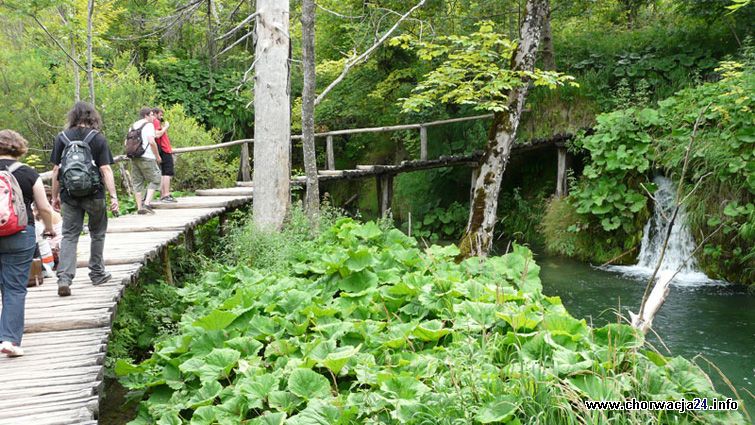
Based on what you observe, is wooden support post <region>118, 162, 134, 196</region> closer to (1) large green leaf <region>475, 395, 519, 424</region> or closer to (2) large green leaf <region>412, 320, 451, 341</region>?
(2) large green leaf <region>412, 320, 451, 341</region>

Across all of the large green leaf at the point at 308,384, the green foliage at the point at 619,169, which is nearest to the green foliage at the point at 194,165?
the green foliage at the point at 619,169

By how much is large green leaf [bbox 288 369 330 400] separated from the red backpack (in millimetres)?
2069

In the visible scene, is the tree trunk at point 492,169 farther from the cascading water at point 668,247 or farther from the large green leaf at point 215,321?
the large green leaf at point 215,321

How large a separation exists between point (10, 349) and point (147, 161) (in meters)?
4.95

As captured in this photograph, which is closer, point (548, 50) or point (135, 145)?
point (135, 145)

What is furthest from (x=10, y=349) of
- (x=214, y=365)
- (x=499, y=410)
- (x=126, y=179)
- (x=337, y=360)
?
(x=126, y=179)

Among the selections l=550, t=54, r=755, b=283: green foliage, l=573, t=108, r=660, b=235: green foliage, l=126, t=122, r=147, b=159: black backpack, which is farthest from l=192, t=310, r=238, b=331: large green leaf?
l=573, t=108, r=660, b=235: green foliage

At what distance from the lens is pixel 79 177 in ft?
15.4

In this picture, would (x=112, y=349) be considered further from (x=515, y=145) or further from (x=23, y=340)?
(x=515, y=145)

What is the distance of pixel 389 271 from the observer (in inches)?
213

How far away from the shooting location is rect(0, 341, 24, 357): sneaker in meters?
3.94

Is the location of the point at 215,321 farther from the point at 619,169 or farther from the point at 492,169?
the point at 619,169

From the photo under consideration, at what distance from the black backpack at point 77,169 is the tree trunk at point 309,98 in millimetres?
3765

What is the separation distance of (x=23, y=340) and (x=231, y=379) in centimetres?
153
